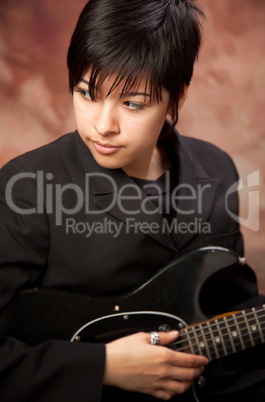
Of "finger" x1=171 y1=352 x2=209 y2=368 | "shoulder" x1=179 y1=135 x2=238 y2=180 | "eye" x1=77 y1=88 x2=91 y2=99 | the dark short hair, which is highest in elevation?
the dark short hair

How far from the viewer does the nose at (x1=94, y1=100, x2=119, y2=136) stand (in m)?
1.27

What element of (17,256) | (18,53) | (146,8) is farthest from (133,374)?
(18,53)

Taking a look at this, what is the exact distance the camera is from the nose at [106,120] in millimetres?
1267

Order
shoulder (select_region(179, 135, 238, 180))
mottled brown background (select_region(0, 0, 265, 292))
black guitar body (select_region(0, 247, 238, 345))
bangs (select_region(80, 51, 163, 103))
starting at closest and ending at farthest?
bangs (select_region(80, 51, 163, 103)) → black guitar body (select_region(0, 247, 238, 345)) → shoulder (select_region(179, 135, 238, 180)) → mottled brown background (select_region(0, 0, 265, 292))

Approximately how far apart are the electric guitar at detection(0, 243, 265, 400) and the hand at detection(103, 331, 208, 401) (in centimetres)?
5

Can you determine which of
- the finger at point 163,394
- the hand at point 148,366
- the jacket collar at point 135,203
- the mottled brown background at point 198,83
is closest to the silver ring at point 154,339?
the hand at point 148,366

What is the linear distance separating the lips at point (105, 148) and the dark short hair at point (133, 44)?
0.12 m

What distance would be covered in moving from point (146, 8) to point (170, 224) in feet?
1.81

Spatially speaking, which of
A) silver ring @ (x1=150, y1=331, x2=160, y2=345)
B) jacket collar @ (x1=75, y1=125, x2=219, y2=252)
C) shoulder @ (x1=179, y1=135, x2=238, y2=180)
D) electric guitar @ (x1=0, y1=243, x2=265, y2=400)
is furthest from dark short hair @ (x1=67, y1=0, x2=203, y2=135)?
silver ring @ (x1=150, y1=331, x2=160, y2=345)

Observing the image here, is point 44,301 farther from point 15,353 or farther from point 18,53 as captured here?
point 18,53

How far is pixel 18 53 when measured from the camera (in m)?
2.02

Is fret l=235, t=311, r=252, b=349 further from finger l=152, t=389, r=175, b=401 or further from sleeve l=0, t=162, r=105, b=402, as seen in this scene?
sleeve l=0, t=162, r=105, b=402

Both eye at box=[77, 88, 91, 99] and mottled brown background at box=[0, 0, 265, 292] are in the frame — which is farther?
mottled brown background at box=[0, 0, 265, 292]

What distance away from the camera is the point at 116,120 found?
1.29m
